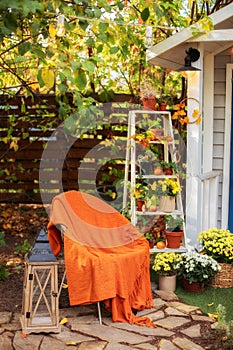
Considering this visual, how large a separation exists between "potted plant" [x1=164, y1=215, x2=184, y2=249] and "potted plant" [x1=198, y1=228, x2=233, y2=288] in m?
0.20

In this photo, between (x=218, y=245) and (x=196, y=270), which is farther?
(x=218, y=245)

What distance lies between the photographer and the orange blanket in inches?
163

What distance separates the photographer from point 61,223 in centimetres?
432

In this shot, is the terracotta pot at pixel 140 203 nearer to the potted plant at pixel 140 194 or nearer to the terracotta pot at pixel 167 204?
the potted plant at pixel 140 194

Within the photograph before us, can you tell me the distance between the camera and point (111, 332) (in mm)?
3953

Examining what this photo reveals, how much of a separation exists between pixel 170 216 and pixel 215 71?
167cm

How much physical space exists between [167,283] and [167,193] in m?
0.85

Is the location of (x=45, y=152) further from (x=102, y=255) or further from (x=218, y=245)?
(x=102, y=255)

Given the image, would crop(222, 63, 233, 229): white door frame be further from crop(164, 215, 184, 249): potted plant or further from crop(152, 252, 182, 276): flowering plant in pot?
crop(152, 252, 182, 276): flowering plant in pot

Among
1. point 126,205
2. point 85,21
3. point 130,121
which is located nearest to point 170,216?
point 126,205

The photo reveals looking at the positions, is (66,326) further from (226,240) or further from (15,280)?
(226,240)

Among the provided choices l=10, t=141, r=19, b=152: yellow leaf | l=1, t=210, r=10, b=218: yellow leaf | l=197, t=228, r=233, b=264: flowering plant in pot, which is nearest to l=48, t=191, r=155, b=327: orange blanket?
l=197, t=228, r=233, b=264: flowering plant in pot

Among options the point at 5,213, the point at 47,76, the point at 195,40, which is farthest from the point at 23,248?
the point at 47,76

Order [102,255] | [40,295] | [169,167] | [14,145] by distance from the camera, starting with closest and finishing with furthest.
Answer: [40,295] → [102,255] → [169,167] → [14,145]
